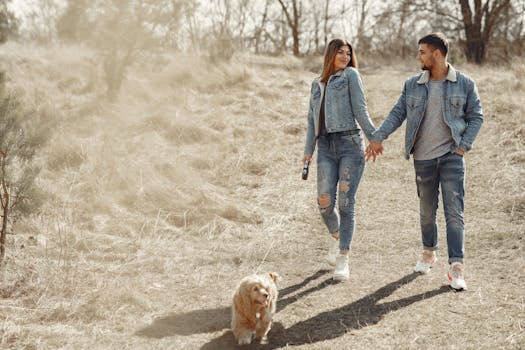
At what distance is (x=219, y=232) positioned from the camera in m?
5.84

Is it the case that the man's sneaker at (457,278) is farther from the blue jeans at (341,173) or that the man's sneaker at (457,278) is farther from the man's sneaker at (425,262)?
the blue jeans at (341,173)

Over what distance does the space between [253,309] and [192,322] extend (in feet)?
2.38

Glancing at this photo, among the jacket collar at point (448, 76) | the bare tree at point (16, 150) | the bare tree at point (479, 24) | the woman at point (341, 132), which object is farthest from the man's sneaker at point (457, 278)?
the bare tree at point (479, 24)

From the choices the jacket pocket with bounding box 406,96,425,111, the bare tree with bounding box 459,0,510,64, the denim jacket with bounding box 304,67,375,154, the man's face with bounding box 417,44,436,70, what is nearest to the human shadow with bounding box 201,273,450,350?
the denim jacket with bounding box 304,67,375,154

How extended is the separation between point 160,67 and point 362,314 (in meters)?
10.1

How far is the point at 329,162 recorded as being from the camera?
14.2 ft

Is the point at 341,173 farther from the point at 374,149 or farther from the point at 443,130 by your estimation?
the point at 443,130

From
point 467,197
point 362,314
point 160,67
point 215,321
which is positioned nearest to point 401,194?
point 467,197

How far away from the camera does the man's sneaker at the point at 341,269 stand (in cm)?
440

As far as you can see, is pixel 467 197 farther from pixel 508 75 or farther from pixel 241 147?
pixel 508 75

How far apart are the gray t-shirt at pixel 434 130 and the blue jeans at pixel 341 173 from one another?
0.50 meters

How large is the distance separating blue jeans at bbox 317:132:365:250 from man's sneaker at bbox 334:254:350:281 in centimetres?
10

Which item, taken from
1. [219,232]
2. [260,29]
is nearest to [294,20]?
[260,29]

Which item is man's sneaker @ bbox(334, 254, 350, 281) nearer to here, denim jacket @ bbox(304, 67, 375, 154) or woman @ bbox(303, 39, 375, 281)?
woman @ bbox(303, 39, 375, 281)
